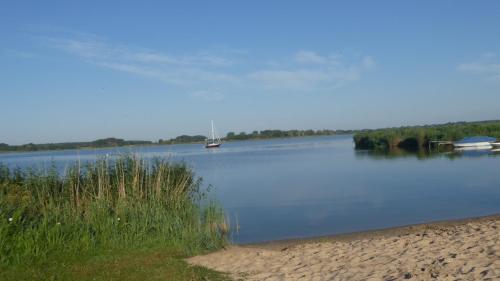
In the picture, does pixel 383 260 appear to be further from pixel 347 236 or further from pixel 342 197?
pixel 342 197

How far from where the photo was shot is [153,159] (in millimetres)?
15867

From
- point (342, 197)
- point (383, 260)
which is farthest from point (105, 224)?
point (342, 197)

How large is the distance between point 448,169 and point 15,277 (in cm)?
3207

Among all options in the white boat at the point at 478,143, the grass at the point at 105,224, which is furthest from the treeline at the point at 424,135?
the grass at the point at 105,224

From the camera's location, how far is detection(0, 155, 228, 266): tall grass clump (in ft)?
33.6

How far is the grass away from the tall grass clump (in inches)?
0.8

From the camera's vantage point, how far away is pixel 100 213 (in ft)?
39.0

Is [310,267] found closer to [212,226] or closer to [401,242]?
[401,242]

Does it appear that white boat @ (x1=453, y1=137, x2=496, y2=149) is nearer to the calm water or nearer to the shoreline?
the calm water

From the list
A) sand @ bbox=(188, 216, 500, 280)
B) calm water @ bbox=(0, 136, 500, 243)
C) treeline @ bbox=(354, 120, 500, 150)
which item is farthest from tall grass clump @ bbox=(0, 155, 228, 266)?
treeline @ bbox=(354, 120, 500, 150)

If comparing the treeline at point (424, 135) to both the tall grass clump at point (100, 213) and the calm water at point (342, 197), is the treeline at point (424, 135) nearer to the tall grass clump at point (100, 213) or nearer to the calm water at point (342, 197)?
the calm water at point (342, 197)

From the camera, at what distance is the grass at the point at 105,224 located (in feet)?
29.9

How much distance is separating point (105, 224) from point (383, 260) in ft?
20.4

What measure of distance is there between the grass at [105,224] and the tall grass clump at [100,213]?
0.02 m
